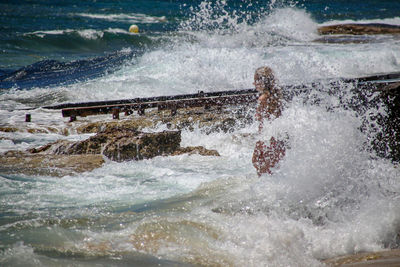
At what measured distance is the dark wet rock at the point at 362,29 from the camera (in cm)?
2856

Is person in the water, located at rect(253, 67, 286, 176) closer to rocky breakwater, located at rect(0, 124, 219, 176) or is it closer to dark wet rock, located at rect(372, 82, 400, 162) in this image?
dark wet rock, located at rect(372, 82, 400, 162)

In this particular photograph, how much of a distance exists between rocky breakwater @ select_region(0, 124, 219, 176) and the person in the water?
7.97 feet

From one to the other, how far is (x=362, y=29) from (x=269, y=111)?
87.0ft

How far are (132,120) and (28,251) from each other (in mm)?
6426

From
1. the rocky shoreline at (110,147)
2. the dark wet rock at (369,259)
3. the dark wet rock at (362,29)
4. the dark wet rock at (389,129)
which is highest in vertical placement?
the dark wet rock at (362,29)

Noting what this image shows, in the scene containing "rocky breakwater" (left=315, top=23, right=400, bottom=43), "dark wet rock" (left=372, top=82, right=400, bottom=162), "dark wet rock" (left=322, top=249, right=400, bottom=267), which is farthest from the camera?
"rocky breakwater" (left=315, top=23, right=400, bottom=43)

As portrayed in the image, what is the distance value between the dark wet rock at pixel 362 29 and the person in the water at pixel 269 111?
85.0 ft

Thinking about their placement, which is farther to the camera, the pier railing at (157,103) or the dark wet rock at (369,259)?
the pier railing at (157,103)

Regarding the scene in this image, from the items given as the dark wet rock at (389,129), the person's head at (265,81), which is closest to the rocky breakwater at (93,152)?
the person's head at (265,81)

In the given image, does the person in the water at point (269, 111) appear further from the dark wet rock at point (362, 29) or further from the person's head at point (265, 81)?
the dark wet rock at point (362, 29)

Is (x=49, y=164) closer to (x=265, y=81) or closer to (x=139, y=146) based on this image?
(x=139, y=146)

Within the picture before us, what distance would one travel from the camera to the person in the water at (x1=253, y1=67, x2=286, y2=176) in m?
5.16

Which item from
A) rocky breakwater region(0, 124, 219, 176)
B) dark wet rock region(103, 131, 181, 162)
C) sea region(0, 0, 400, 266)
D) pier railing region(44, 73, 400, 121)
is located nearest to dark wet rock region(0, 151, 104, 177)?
rocky breakwater region(0, 124, 219, 176)

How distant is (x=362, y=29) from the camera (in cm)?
A: 2881
